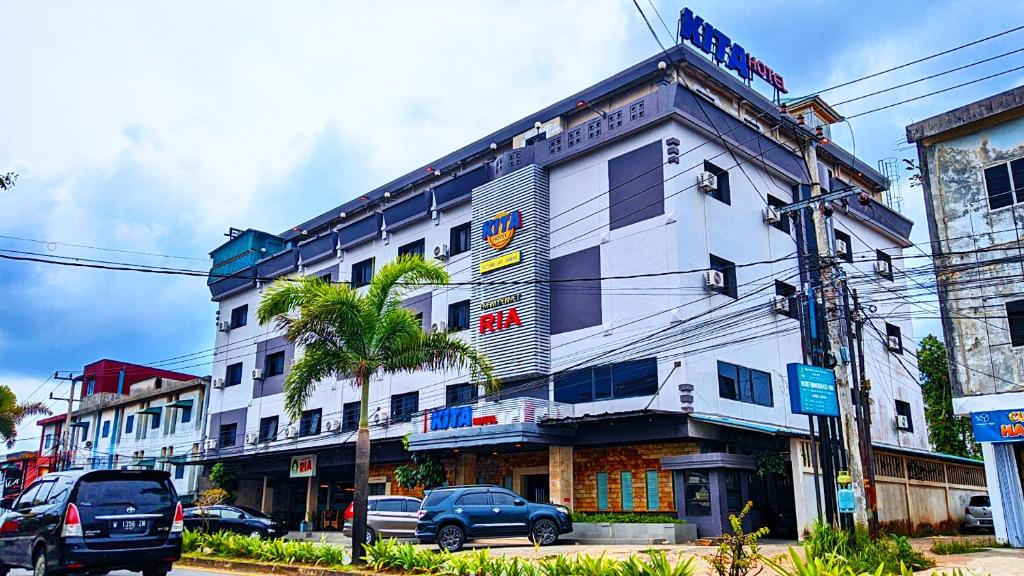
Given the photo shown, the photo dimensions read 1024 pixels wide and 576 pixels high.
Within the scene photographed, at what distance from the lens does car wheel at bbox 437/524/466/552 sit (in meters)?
21.2

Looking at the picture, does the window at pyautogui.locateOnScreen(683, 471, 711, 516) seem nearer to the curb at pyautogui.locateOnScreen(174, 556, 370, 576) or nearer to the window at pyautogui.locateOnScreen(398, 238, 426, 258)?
the curb at pyautogui.locateOnScreen(174, 556, 370, 576)

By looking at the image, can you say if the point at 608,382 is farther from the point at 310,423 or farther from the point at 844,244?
the point at 310,423

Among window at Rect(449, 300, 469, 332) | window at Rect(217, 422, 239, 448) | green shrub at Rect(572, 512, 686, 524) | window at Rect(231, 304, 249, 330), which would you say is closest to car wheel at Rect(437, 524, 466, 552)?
green shrub at Rect(572, 512, 686, 524)

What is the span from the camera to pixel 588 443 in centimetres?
2856

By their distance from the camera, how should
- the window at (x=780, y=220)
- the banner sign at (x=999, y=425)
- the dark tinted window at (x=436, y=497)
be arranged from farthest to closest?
the window at (x=780, y=220)
the banner sign at (x=999, y=425)
the dark tinted window at (x=436, y=497)

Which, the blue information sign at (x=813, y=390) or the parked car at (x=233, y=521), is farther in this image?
the parked car at (x=233, y=521)

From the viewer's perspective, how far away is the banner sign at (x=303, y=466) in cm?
3966

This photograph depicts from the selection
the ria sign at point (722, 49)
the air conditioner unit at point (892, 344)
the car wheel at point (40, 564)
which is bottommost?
the car wheel at point (40, 564)

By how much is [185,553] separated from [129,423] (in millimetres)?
42023

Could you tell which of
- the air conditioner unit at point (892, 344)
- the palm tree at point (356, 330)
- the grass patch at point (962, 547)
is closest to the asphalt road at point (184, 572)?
the palm tree at point (356, 330)

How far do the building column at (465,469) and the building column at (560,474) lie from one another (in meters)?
4.88

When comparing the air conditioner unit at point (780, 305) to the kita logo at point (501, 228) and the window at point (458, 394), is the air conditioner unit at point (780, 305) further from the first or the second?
the window at point (458, 394)

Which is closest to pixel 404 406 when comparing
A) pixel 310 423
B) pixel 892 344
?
pixel 310 423

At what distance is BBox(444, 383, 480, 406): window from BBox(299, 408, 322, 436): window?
31.9 feet
